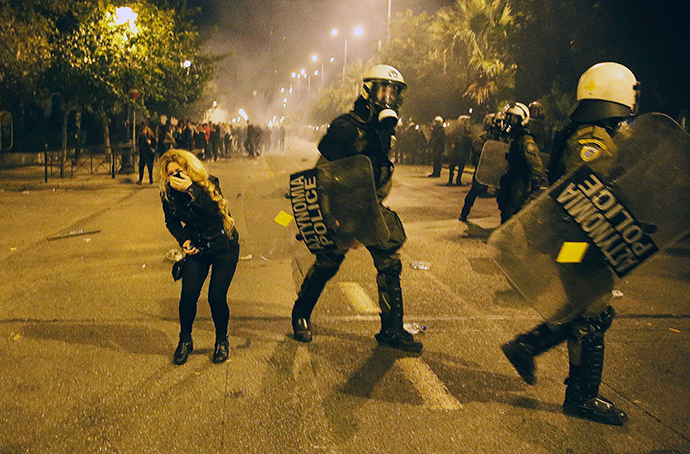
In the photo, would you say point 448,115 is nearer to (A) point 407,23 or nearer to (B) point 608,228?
(A) point 407,23

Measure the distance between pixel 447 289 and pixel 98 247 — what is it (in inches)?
191

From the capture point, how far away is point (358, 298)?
5922mm

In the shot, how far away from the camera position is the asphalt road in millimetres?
3209

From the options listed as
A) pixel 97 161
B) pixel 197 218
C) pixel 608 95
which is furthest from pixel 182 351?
pixel 97 161

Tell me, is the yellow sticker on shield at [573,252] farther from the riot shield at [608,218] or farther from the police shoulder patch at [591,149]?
the police shoulder patch at [591,149]

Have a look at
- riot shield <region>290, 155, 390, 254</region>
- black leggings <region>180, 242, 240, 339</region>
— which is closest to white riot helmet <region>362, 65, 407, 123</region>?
riot shield <region>290, 155, 390, 254</region>

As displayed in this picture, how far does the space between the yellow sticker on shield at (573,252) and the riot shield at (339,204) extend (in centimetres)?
120

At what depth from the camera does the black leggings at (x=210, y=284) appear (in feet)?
13.6

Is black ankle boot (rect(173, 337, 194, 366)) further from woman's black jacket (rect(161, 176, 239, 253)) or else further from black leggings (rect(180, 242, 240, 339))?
woman's black jacket (rect(161, 176, 239, 253))

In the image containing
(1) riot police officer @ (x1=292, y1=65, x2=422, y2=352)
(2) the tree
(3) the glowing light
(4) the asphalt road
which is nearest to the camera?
(4) the asphalt road

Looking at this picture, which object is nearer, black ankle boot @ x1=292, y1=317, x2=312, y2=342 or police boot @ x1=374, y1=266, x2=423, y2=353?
police boot @ x1=374, y1=266, x2=423, y2=353

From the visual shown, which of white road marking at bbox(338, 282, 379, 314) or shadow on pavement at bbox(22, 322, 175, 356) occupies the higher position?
white road marking at bbox(338, 282, 379, 314)

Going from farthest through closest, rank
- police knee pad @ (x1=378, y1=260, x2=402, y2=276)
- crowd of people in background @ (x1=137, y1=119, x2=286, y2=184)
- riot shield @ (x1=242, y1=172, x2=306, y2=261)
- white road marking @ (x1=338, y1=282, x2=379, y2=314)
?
crowd of people in background @ (x1=137, y1=119, x2=286, y2=184) → riot shield @ (x1=242, y1=172, x2=306, y2=261) → white road marking @ (x1=338, y1=282, x2=379, y2=314) → police knee pad @ (x1=378, y1=260, x2=402, y2=276)

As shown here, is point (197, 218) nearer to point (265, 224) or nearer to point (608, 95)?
point (608, 95)
